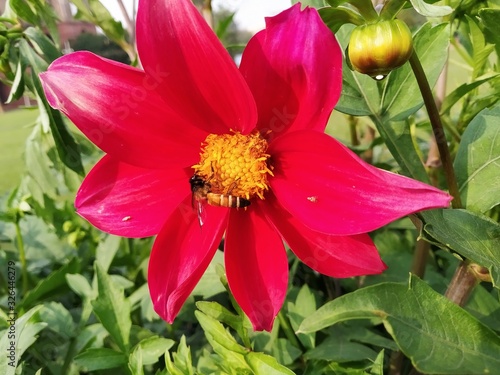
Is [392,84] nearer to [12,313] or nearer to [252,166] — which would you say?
[252,166]

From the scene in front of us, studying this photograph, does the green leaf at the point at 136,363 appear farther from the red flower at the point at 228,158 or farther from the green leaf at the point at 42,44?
the green leaf at the point at 42,44

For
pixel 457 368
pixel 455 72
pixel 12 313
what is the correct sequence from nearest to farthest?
pixel 457 368 → pixel 12 313 → pixel 455 72

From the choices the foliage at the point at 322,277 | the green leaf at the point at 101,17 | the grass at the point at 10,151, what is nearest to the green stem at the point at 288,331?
the foliage at the point at 322,277

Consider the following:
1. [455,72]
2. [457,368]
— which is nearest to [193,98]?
[457,368]

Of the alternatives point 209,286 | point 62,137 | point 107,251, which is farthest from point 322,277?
point 62,137

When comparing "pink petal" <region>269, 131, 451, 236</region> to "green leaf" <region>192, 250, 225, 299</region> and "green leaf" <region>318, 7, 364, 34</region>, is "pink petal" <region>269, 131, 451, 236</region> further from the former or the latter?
"green leaf" <region>192, 250, 225, 299</region>

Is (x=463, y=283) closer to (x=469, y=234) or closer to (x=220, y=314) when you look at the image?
(x=469, y=234)

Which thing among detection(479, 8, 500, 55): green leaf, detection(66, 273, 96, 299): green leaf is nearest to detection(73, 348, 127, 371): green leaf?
detection(66, 273, 96, 299): green leaf
